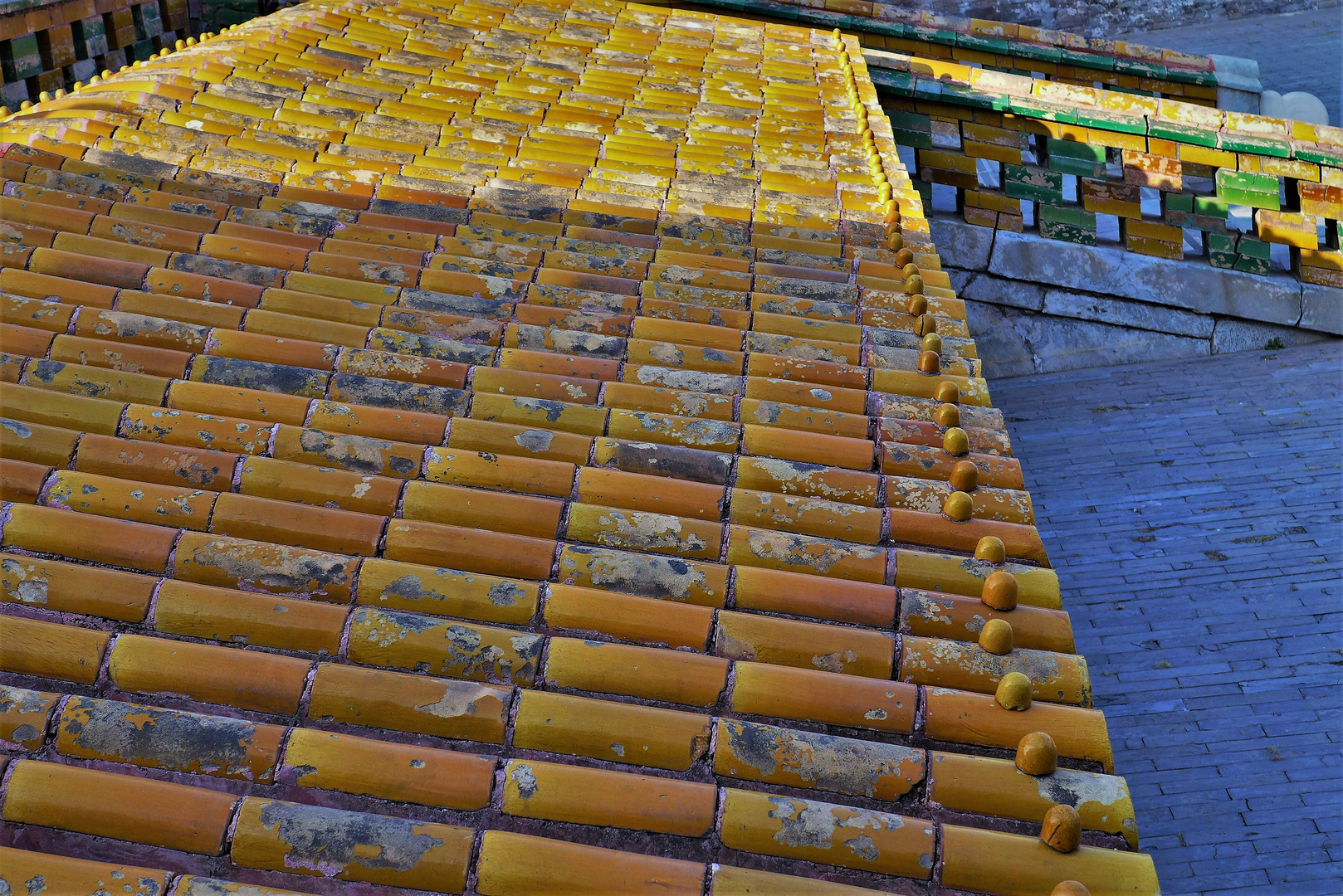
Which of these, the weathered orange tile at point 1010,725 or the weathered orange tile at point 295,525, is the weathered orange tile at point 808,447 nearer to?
the weathered orange tile at point 1010,725

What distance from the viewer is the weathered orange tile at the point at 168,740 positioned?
7.16 ft

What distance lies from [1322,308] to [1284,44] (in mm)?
9960

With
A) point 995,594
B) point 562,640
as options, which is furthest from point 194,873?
point 995,594

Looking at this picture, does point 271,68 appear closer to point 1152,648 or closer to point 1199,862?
point 1152,648

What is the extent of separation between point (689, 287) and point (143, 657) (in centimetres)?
269

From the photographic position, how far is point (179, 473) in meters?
3.00

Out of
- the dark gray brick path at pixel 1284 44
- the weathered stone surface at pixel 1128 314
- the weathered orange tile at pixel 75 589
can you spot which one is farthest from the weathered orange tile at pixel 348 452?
the dark gray brick path at pixel 1284 44

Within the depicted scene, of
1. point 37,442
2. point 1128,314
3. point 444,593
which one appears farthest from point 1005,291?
point 37,442

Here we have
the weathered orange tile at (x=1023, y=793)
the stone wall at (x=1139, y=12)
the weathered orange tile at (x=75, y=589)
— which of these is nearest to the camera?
the weathered orange tile at (x=1023, y=793)

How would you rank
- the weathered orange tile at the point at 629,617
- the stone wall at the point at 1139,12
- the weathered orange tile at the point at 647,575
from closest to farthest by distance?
the weathered orange tile at the point at 629,617, the weathered orange tile at the point at 647,575, the stone wall at the point at 1139,12

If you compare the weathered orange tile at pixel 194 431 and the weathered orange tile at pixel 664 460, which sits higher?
the weathered orange tile at pixel 194 431

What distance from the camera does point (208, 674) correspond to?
238 centimetres

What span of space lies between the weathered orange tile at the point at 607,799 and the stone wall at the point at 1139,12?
15930 millimetres

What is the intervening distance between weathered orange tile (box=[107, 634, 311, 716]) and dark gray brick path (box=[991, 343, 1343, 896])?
10.7 ft
